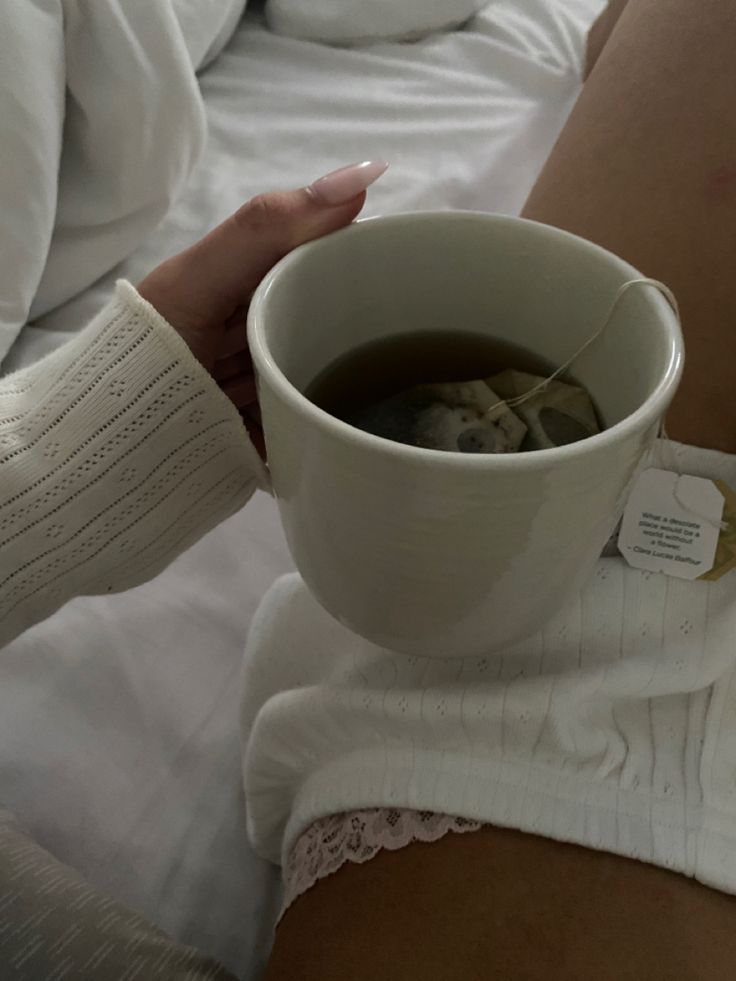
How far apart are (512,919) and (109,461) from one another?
0.99 ft

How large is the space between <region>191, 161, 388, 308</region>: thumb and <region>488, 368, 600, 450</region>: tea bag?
0.37ft

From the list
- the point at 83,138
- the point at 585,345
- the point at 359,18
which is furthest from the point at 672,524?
the point at 359,18

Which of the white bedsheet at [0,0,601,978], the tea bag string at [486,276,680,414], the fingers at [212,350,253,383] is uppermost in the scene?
the tea bag string at [486,276,680,414]

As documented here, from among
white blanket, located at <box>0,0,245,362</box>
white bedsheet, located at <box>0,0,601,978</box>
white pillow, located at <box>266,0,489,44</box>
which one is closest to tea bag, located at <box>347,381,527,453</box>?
white bedsheet, located at <box>0,0,601,978</box>

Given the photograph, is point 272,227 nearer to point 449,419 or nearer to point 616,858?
point 449,419

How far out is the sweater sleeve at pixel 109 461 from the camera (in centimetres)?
41

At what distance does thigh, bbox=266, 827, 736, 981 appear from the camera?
13.1 inches

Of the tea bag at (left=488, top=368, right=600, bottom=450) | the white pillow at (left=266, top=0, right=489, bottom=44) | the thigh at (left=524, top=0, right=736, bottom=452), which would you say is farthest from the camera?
the white pillow at (left=266, top=0, right=489, bottom=44)

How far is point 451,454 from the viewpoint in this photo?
250 mm

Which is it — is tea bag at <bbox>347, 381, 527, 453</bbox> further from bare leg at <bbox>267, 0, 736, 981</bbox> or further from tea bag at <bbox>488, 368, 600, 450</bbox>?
bare leg at <bbox>267, 0, 736, 981</bbox>

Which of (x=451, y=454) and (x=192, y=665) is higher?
(x=451, y=454)

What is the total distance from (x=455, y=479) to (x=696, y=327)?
0.30 m

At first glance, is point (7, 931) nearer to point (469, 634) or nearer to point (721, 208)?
point (469, 634)

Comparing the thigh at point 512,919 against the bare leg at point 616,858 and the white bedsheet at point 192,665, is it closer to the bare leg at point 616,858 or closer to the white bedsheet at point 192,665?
the bare leg at point 616,858
